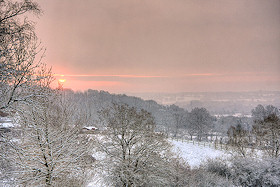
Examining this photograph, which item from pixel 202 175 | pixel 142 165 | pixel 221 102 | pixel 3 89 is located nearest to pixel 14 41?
pixel 3 89

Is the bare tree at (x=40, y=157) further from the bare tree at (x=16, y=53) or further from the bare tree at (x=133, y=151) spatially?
the bare tree at (x=133, y=151)

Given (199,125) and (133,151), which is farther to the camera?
(199,125)

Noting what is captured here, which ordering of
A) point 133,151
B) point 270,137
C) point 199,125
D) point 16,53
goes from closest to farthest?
point 16,53
point 133,151
point 270,137
point 199,125

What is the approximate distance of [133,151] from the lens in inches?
511

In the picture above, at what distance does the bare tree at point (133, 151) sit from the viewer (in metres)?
11.1

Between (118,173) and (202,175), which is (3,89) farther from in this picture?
(202,175)

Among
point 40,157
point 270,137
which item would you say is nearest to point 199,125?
point 270,137

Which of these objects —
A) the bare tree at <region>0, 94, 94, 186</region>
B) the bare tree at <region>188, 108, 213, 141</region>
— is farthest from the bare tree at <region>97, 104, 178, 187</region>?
the bare tree at <region>188, 108, 213, 141</region>

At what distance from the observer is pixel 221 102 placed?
544ft

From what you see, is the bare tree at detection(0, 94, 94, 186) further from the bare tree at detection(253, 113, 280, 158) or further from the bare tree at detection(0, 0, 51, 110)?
the bare tree at detection(253, 113, 280, 158)

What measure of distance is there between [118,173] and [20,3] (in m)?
10.3

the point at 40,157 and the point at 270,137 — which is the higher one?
the point at 40,157

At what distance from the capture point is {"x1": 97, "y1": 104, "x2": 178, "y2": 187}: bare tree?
11.1 m

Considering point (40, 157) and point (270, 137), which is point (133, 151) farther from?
point (270, 137)
